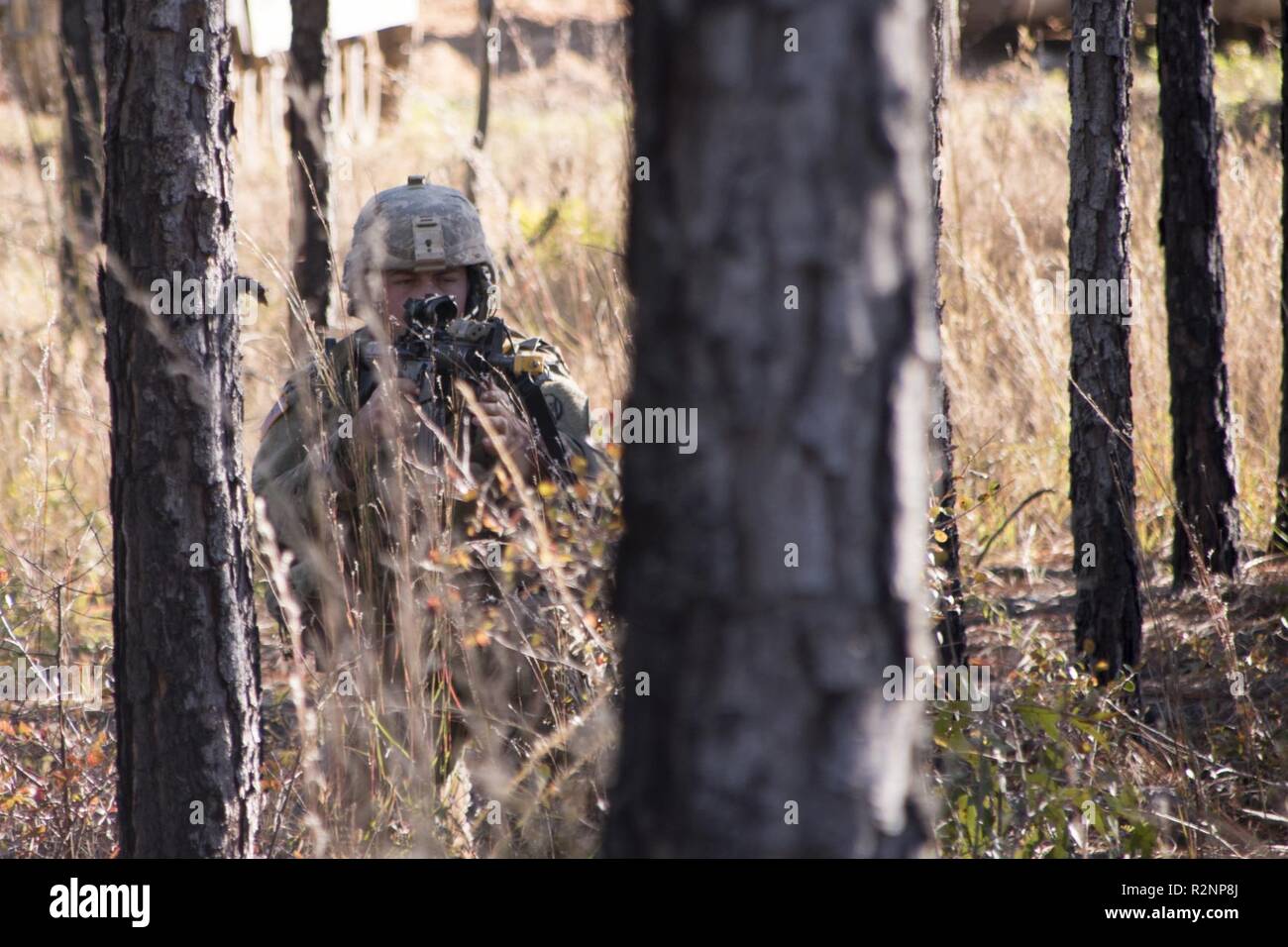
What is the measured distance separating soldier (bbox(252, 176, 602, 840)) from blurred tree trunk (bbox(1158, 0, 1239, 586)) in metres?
2.17

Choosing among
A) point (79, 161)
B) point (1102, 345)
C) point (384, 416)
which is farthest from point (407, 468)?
point (79, 161)

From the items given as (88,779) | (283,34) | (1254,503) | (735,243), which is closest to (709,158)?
(735,243)

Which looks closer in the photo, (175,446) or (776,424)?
(776,424)

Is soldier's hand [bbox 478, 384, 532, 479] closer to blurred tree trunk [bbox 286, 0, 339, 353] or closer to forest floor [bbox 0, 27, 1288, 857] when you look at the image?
forest floor [bbox 0, 27, 1288, 857]

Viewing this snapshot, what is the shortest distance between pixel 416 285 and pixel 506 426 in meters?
0.57

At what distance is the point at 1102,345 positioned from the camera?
3.61m

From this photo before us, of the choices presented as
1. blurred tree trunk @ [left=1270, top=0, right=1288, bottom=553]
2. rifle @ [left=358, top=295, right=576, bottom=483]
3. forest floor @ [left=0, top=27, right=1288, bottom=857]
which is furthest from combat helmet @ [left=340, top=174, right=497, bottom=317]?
blurred tree trunk @ [left=1270, top=0, right=1288, bottom=553]

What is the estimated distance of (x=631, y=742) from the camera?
1271 mm

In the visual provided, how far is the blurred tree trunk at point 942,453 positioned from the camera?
318 cm

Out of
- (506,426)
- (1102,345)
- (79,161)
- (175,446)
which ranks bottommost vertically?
(175,446)

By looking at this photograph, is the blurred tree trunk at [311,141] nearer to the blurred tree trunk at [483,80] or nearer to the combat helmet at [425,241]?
the blurred tree trunk at [483,80]

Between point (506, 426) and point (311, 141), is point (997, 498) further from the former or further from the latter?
point (311, 141)

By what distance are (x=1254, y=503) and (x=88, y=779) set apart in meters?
4.09

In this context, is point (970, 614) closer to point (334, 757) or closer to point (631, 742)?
point (334, 757)
